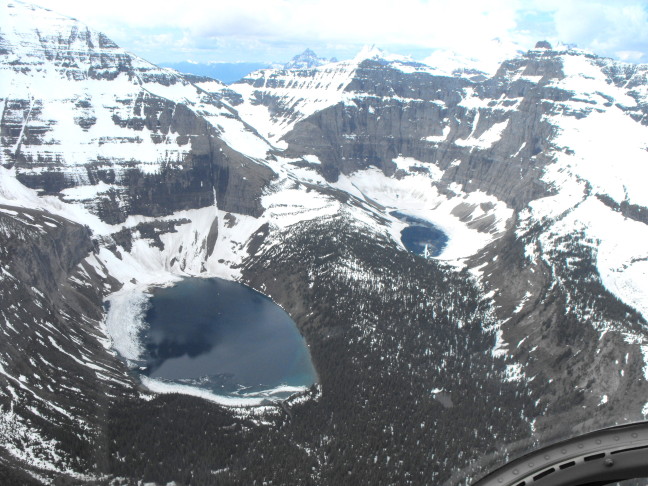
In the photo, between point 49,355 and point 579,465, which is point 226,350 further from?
point 579,465

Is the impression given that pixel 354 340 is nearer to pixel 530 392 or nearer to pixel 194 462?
pixel 530 392

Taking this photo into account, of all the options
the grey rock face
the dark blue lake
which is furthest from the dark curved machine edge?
the dark blue lake

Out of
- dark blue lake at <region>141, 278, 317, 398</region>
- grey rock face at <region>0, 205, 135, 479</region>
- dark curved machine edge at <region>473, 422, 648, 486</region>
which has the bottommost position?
dark blue lake at <region>141, 278, 317, 398</region>

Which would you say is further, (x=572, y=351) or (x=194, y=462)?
(x=572, y=351)

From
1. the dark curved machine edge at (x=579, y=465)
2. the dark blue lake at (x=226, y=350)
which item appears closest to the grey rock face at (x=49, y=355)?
the dark blue lake at (x=226, y=350)

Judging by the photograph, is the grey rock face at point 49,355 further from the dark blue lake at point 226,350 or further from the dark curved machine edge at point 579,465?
the dark curved machine edge at point 579,465

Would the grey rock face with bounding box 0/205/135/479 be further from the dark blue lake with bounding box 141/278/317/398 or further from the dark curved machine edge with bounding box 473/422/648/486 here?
the dark curved machine edge with bounding box 473/422/648/486

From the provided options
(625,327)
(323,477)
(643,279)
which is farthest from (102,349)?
(643,279)
